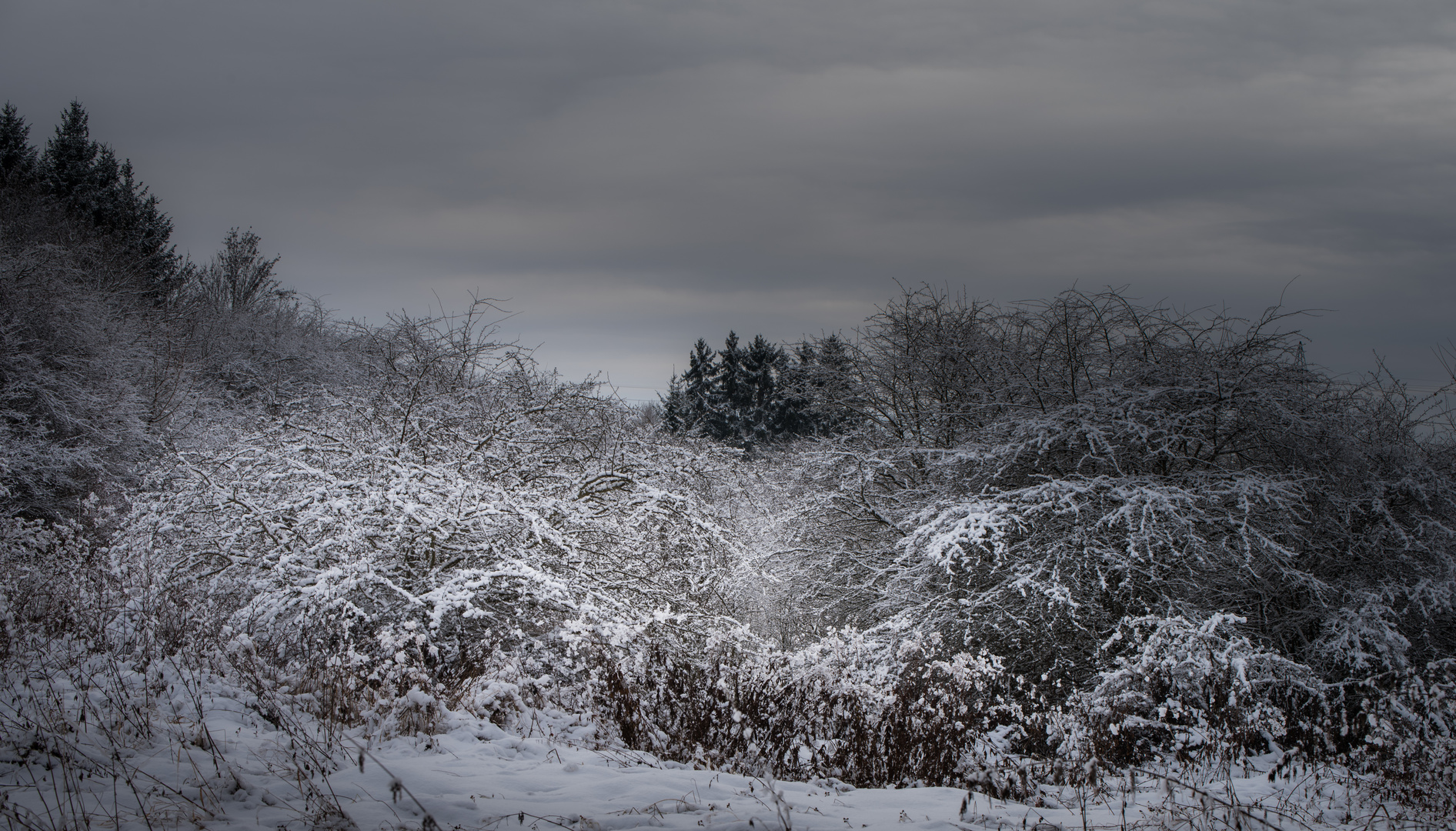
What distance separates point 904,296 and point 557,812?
12.4m

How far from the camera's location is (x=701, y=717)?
4.90 m

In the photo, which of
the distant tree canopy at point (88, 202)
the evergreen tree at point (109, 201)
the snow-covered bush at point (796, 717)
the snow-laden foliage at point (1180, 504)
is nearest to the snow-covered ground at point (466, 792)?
the snow-covered bush at point (796, 717)

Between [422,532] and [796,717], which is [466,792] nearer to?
[796,717]

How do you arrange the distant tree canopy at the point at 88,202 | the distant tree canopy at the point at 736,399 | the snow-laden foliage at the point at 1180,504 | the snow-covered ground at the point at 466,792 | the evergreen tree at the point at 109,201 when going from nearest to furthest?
1. the snow-covered ground at the point at 466,792
2. the snow-laden foliage at the point at 1180,504
3. the distant tree canopy at the point at 88,202
4. the evergreen tree at the point at 109,201
5. the distant tree canopy at the point at 736,399

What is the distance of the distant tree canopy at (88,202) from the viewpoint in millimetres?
24000

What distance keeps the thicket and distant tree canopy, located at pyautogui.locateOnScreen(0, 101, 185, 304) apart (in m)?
9.31

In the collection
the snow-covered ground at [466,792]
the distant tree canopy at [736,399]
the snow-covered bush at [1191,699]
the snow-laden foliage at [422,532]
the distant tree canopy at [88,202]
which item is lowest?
the snow-covered bush at [1191,699]

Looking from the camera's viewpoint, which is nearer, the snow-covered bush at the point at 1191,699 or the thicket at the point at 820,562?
the thicket at the point at 820,562

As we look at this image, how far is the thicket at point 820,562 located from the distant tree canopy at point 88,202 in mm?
9305

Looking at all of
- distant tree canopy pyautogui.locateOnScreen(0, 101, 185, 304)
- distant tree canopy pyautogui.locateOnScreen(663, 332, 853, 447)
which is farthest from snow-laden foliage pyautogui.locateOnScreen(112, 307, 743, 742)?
distant tree canopy pyautogui.locateOnScreen(663, 332, 853, 447)

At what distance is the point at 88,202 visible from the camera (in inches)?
1084

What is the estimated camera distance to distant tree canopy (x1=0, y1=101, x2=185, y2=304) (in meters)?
24.0

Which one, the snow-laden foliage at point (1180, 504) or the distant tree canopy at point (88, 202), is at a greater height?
the distant tree canopy at point (88, 202)

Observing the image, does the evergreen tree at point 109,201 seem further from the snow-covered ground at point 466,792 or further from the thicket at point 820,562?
the snow-covered ground at point 466,792
